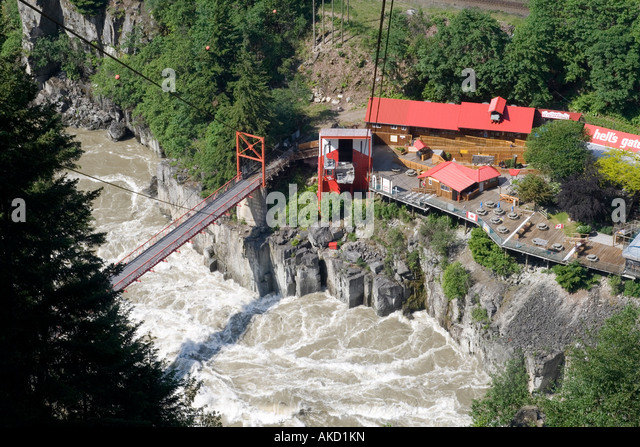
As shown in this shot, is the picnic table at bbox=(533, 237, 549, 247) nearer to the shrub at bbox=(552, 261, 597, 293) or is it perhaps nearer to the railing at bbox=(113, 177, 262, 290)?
the shrub at bbox=(552, 261, 597, 293)

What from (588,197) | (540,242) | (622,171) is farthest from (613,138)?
(540,242)

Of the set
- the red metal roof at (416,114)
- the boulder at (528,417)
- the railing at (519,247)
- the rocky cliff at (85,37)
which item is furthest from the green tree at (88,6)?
the boulder at (528,417)

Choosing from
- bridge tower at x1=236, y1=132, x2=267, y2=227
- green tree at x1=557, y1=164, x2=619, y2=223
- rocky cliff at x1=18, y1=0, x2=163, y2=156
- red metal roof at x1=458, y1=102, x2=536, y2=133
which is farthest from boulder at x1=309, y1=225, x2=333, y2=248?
rocky cliff at x1=18, y1=0, x2=163, y2=156

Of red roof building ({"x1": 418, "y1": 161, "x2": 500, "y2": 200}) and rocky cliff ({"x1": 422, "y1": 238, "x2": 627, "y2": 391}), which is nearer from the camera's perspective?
rocky cliff ({"x1": 422, "y1": 238, "x2": 627, "y2": 391})

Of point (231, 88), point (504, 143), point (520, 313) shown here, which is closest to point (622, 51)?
point (504, 143)

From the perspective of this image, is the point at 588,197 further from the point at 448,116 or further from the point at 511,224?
the point at 448,116

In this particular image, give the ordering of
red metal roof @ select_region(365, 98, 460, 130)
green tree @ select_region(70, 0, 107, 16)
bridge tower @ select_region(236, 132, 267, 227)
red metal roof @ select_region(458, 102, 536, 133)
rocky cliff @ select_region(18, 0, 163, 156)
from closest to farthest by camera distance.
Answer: bridge tower @ select_region(236, 132, 267, 227)
red metal roof @ select_region(458, 102, 536, 133)
red metal roof @ select_region(365, 98, 460, 130)
rocky cliff @ select_region(18, 0, 163, 156)
green tree @ select_region(70, 0, 107, 16)

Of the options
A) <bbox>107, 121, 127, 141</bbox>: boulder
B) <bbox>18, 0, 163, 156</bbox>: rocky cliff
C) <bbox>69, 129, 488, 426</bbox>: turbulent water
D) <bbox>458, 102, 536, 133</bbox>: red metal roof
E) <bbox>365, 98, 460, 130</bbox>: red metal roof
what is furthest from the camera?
<bbox>18, 0, 163, 156</bbox>: rocky cliff

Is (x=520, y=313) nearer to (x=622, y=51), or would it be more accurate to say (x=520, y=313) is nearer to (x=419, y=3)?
(x=622, y=51)
